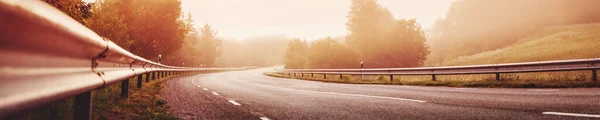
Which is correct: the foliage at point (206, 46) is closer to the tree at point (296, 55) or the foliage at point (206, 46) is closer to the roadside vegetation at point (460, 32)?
the tree at point (296, 55)

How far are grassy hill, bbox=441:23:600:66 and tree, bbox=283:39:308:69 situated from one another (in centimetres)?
3530

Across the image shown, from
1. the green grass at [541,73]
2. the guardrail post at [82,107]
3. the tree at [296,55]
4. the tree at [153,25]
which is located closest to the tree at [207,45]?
the tree at [296,55]

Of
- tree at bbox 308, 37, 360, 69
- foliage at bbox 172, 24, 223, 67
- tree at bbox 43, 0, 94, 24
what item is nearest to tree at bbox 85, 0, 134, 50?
tree at bbox 43, 0, 94, 24

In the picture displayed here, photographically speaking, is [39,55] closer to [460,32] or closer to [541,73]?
[541,73]

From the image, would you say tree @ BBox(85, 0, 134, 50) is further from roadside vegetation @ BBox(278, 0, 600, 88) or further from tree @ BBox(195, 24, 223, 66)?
tree @ BBox(195, 24, 223, 66)

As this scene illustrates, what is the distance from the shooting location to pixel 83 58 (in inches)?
101

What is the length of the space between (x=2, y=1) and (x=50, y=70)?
853 mm

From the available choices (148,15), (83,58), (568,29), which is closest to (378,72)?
(83,58)

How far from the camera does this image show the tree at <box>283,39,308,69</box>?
198 ft

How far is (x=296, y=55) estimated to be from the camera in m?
63.1

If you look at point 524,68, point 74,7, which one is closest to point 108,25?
point 74,7

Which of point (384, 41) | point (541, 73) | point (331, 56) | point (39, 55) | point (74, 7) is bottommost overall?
point (541, 73)

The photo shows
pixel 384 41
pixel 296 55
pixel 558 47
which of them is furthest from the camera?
pixel 296 55

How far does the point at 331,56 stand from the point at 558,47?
69.2 feet
